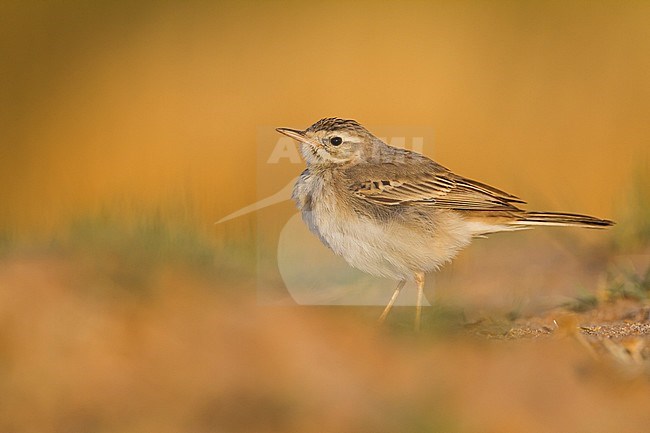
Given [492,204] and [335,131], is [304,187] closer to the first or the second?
[335,131]

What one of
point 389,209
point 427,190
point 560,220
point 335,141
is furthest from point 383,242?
point 560,220

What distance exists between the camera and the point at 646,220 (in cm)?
530

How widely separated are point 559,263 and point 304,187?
132cm

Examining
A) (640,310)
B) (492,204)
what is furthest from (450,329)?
(640,310)

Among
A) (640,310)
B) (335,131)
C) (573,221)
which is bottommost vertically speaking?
(640,310)

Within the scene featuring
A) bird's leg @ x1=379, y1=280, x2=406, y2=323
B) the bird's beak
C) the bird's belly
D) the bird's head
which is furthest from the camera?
the bird's head

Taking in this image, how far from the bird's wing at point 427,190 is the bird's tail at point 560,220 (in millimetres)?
66

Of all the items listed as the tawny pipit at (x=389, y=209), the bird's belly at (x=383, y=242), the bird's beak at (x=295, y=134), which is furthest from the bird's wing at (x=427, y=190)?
the bird's beak at (x=295, y=134)

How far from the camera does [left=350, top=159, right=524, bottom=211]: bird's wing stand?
15.0ft

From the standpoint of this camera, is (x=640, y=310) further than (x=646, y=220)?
No

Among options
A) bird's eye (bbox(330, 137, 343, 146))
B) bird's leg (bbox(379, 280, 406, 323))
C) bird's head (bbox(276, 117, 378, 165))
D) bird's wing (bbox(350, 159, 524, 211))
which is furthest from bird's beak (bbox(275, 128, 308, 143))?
bird's leg (bbox(379, 280, 406, 323))

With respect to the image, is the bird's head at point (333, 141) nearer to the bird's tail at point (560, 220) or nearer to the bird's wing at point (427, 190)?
the bird's wing at point (427, 190)

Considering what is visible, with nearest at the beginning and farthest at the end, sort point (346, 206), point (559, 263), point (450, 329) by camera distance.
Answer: point (450, 329) → point (346, 206) → point (559, 263)

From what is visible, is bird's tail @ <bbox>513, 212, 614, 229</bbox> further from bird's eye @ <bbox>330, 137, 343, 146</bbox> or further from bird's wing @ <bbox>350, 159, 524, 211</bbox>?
bird's eye @ <bbox>330, 137, 343, 146</bbox>
